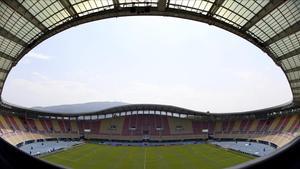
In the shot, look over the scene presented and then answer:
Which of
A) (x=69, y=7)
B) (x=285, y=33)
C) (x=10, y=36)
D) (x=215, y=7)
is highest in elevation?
(x=215, y=7)

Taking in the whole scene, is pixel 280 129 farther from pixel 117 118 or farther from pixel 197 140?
pixel 117 118

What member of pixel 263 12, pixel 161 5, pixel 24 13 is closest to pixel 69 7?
pixel 24 13

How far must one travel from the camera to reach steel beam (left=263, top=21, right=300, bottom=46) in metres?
37.3

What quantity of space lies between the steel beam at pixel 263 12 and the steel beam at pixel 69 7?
69.9ft

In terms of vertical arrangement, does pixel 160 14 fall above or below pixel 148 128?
above

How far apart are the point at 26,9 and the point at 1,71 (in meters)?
17.9

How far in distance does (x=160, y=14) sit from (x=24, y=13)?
610 inches

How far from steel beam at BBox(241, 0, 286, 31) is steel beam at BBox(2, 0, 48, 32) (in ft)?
85.3

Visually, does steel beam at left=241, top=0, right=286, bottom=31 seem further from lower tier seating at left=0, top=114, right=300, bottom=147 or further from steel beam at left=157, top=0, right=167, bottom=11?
lower tier seating at left=0, top=114, right=300, bottom=147

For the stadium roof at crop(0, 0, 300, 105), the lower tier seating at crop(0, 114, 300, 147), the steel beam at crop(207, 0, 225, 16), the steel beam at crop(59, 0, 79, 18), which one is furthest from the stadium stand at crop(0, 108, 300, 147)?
the steel beam at crop(207, 0, 225, 16)

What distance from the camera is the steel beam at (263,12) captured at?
3270cm

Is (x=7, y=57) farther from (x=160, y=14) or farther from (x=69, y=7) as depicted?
(x=160, y=14)

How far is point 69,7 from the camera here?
118 feet

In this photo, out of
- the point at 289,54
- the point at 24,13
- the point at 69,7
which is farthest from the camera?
the point at 289,54
